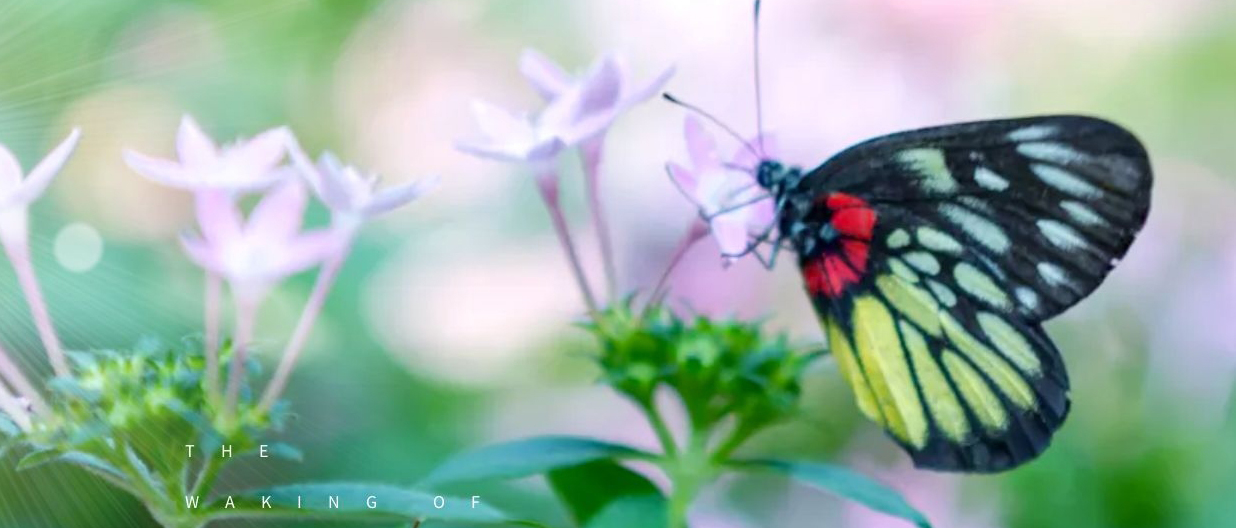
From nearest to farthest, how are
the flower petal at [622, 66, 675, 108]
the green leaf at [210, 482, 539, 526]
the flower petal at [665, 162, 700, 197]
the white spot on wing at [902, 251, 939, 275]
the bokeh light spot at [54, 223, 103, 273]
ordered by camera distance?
1. the green leaf at [210, 482, 539, 526]
2. the flower petal at [622, 66, 675, 108]
3. the flower petal at [665, 162, 700, 197]
4. the white spot on wing at [902, 251, 939, 275]
5. the bokeh light spot at [54, 223, 103, 273]

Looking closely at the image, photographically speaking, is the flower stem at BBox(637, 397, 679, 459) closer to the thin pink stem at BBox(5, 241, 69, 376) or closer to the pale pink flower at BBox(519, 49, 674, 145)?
the pale pink flower at BBox(519, 49, 674, 145)

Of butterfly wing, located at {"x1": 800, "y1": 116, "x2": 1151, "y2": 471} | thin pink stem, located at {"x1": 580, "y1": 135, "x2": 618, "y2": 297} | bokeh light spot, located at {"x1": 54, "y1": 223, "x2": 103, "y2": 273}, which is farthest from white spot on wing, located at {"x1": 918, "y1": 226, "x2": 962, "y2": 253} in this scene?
bokeh light spot, located at {"x1": 54, "y1": 223, "x2": 103, "y2": 273}

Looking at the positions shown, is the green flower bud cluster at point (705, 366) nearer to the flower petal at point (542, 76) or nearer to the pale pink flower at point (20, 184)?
the flower petal at point (542, 76)

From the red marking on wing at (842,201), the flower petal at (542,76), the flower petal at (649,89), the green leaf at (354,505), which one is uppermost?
the flower petal at (542,76)

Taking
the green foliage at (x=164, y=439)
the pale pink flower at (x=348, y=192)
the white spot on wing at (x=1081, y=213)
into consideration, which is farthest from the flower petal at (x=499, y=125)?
the white spot on wing at (x=1081, y=213)

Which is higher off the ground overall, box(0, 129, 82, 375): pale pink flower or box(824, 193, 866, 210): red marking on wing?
box(824, 193, 866, 210): red marking on wing

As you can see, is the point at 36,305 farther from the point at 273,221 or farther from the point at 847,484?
the point at 847,484

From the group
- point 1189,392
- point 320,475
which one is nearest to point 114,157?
point 320,475
